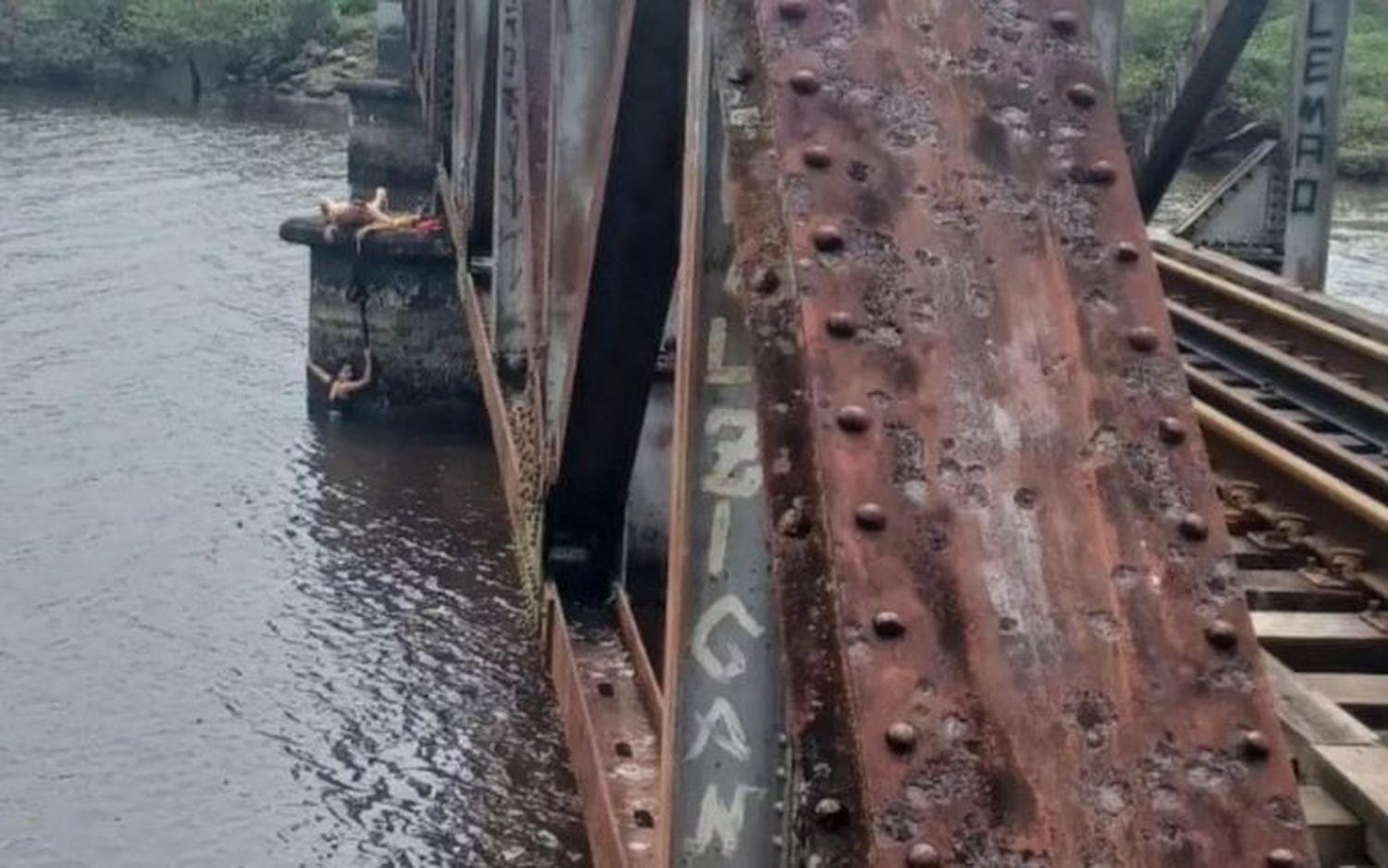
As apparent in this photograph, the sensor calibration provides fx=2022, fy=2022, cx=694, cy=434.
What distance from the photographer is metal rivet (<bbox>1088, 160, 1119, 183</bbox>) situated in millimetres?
2008

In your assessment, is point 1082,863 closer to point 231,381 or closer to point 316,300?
point 316,300

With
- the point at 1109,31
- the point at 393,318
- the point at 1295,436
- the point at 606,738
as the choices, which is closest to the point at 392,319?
the point at 393,318

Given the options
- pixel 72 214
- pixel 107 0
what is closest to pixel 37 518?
pixel 72 214

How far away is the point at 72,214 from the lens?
20.7 metres

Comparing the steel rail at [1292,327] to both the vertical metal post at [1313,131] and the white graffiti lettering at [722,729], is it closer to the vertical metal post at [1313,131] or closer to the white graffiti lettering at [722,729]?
the vertical metal post at [1313,131]

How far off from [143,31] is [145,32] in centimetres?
4

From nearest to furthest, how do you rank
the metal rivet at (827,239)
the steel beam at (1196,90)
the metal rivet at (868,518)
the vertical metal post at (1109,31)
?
the metal rivet at (868,518)
the metal rivet at (827,239)
the vertical metal post at (1109,31)
the steel beam at (1196,90)

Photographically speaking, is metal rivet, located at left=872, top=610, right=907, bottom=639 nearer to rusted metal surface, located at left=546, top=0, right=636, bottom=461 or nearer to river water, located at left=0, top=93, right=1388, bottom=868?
rusted metal surface, located at left=546, top=0, right=636, bottom=461

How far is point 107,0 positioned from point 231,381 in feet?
101

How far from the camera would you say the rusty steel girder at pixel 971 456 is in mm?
1697

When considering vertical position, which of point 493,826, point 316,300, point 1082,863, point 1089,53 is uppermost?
point 1089,53

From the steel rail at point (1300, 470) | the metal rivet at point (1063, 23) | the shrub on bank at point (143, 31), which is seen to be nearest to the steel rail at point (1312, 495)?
the steel rail at point (1300, 470)

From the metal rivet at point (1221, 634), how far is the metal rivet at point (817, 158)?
0.56 m

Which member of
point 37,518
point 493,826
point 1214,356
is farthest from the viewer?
point 37,518
